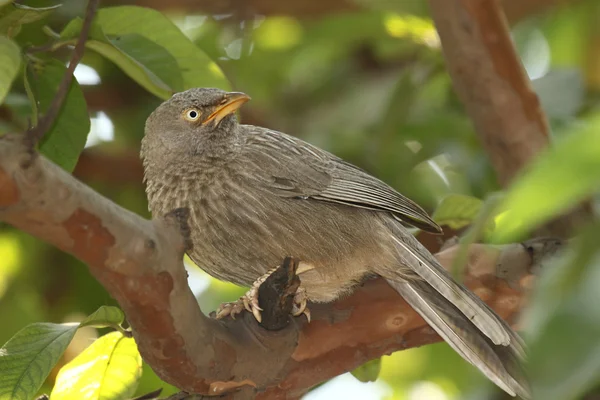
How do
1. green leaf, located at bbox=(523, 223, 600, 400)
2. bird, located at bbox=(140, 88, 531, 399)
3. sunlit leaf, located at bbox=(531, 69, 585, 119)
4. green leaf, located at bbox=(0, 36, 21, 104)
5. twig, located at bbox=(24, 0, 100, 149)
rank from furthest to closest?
1. sunlit leaf, located at bbox=(531, 69, 585, 119)
2. bird, located at bbox=(140, 88, 531, 399)
3. green leaf, located at bbox=(0, 36, 21, 104)
4. twig, located at bbox=(24, 0, 100, 149)
5. green leaf, located at bbox=(523, 223, 600, 400)

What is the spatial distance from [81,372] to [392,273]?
150 cm

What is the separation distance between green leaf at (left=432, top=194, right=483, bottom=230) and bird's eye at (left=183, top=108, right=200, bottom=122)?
1.44 metres

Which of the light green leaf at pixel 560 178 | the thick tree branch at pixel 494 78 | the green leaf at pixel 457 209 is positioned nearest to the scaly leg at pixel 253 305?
the green leaf at pixel 457 209

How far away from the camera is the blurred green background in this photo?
521 cm

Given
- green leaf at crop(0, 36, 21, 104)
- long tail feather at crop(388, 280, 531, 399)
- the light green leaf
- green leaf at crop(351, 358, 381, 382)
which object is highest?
green leaf at crop(0, 36, 21, 104)

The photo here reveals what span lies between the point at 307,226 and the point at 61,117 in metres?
1.23

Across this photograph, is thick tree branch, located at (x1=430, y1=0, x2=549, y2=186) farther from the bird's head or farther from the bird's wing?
the bird's head

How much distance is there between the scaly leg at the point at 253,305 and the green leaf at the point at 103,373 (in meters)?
0.44

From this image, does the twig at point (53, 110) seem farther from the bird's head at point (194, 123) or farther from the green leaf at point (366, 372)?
the green leaf at point (366, 372)

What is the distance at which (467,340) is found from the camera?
368cm

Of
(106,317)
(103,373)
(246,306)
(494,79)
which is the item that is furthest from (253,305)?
(494,79)

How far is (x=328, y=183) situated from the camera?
4203 mm

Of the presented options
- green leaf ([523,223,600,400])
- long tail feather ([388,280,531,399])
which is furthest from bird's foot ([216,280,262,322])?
green leaf ([523,223,600,400])

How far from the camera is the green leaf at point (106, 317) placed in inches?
129
